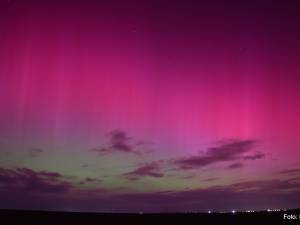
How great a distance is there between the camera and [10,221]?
4328 inches

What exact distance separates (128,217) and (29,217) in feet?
105

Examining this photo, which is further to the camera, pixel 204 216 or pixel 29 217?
pixel 204 216

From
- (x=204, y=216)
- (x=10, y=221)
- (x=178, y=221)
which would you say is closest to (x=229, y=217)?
(x=204, y=216)

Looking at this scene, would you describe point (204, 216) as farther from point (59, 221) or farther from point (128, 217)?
point (59, 221)

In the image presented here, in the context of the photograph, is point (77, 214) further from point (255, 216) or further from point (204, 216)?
point (255, 216)

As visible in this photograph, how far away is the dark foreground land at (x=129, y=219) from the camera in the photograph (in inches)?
4654

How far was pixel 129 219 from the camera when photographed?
5418 inches

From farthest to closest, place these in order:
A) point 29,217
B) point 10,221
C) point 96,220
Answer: point 96,220
point 29,217
point 10,221

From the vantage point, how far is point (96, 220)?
134 meters

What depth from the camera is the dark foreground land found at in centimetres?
11820

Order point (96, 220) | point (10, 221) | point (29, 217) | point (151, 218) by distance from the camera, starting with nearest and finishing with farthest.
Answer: point (10, 221)
point (29, 217)
point (96, 220)
point (151, 218)

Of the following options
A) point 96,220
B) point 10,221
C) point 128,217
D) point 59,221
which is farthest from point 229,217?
point 10,221

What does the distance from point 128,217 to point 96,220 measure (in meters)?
11.9

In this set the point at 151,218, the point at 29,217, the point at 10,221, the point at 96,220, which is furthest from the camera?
the point at 151,218
